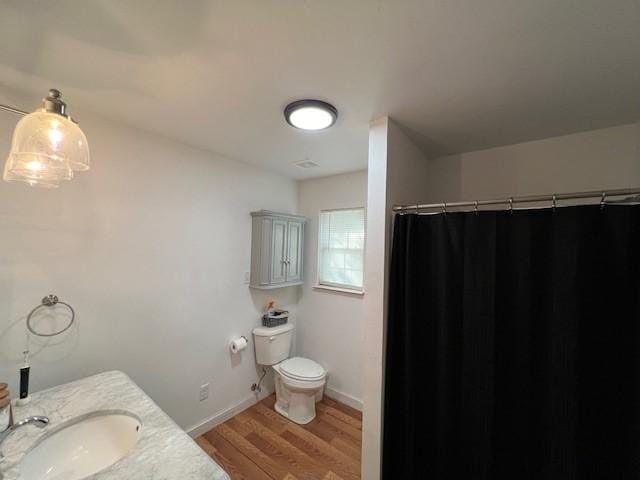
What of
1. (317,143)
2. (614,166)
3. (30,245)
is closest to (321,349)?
(317,143)

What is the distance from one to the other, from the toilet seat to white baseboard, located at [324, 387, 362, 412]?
17.2 inches

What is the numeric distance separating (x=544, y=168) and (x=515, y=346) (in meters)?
1.20

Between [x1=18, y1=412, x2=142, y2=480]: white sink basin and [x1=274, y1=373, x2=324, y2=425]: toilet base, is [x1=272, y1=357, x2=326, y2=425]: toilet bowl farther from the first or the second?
→ [x1=18, y1=412, x2=142, y2=480]: white sink basin

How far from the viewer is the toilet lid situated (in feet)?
7.23

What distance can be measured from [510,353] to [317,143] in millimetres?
1716

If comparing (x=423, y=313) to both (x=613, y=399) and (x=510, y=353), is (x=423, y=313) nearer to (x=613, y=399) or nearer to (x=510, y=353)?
(x=510, y=353)

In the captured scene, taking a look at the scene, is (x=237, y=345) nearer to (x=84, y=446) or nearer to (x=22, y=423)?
(x=84, y=446)

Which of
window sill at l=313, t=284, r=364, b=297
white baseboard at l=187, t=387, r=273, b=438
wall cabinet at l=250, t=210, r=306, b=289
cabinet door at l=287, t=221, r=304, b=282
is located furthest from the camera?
cabinet door at l=287, t=221, r=304, b=282

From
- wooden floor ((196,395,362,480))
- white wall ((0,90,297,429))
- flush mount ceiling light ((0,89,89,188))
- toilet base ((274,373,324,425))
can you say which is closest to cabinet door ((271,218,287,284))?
white wall ((0,90,297,429))

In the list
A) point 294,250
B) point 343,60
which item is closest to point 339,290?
point 294,250

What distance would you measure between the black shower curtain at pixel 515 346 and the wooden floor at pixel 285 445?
57cm

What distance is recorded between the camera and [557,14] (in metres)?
0.79

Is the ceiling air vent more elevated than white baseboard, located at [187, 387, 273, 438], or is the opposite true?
the ceiling air vent

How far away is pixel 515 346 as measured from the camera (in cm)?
123
